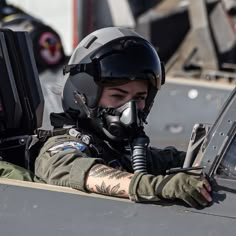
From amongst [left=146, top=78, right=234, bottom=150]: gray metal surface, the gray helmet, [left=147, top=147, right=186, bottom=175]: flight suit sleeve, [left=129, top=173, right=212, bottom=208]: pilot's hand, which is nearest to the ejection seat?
the gray helmet

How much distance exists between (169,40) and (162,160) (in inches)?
300

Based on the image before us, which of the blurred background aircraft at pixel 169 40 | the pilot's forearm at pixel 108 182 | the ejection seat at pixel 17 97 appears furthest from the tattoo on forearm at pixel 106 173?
the blurred background aircraft at pixel 169 40

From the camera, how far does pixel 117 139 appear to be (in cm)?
281

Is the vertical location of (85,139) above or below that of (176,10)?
above

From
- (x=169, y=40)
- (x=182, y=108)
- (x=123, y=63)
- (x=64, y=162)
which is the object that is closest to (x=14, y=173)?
(x=64, y=162)

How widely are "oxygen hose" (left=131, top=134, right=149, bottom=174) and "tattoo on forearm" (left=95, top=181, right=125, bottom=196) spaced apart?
282 millimetres

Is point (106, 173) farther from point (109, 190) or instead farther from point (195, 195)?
point (195, 195)

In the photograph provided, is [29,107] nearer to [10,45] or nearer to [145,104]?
[10,45]

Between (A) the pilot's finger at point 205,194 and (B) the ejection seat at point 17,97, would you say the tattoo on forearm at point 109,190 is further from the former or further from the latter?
(B) the ejection seat at point 17,97

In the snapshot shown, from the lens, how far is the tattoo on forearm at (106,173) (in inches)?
93.7

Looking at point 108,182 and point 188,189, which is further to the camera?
point 108,182

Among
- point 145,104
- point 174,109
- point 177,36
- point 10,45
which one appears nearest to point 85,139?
point 145,104

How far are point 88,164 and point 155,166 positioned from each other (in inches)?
25.3

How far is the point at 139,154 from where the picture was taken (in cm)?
267
